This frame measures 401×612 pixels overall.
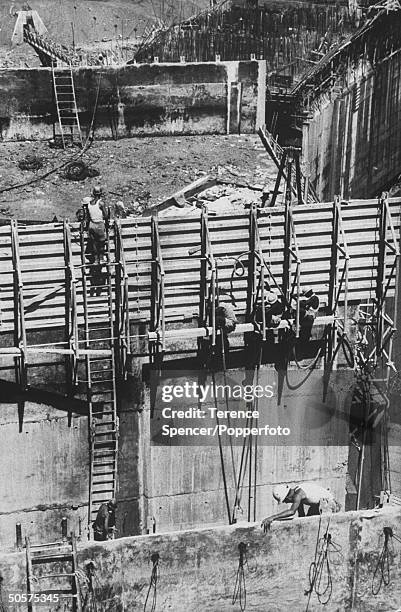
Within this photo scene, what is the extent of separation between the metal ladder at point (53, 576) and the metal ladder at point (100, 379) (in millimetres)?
3028

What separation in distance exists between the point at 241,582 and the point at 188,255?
787 centimetres

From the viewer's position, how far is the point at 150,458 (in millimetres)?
27562

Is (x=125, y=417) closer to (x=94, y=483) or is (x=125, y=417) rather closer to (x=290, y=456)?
(x=94, y=483)

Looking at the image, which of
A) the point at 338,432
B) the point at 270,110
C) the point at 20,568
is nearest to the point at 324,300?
the point at 338,432

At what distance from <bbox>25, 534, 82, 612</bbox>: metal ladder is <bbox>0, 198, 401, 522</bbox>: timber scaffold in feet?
10.5

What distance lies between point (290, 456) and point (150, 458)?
367 cm

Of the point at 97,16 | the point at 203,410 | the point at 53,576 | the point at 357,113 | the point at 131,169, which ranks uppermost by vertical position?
the point at 97,16

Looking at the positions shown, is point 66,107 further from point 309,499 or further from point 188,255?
point 309,499

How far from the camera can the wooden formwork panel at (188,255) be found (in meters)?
26.0

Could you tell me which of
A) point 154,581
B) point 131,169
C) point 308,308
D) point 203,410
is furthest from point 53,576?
point 131,169

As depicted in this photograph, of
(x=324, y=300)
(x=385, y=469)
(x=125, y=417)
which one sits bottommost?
(x=385, y=469)

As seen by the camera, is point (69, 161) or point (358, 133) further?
point (358, 133)

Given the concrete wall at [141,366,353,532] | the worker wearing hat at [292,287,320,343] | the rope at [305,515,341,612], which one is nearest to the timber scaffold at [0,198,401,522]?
the worker wearing hat at [292,287,320,343]

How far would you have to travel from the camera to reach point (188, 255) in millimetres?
26703
